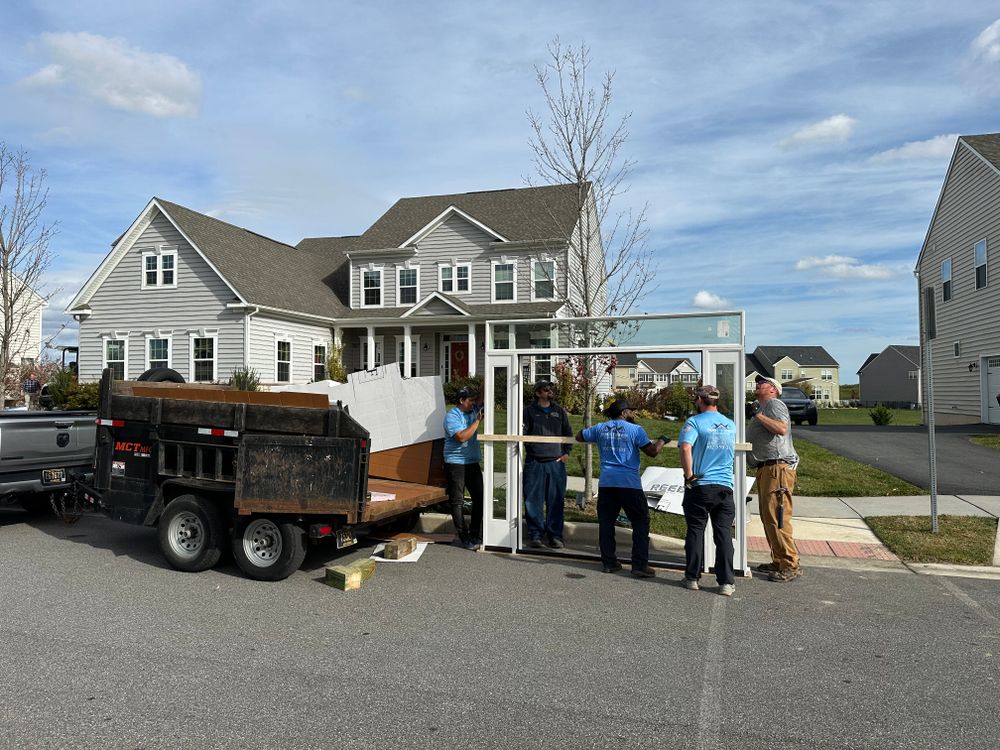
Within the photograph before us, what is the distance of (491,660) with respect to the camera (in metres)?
4.72

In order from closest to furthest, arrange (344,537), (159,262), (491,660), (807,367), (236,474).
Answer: (491,660)
(236,474)
(344,537)
(159,262)
(807,367)

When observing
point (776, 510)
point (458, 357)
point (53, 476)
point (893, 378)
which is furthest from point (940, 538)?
point (893, 378)

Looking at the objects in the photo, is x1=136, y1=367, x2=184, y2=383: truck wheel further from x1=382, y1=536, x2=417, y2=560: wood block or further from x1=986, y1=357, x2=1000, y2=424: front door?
x1=986, y1=357, x2=1000, y2=424: front door

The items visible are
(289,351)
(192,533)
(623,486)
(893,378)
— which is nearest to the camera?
(623,486)

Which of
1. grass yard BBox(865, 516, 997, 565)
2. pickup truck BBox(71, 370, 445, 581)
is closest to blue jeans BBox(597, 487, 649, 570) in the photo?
pickup truck BBox(71, 370, 445, 581)

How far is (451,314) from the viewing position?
83.6ft

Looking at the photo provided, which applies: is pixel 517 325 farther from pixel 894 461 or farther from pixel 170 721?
pixel 894 461

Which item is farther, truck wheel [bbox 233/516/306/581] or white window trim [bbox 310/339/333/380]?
white window trim [bbox 310/339/333/380]

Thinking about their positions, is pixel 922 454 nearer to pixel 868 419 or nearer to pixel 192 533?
pixel 192 533

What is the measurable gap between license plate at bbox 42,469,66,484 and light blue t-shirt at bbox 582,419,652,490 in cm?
630

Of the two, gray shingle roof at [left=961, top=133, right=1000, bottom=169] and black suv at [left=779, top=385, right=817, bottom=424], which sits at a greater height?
Result: gray shingle roof at [left=961, top=133, right=1000, bottom=169]

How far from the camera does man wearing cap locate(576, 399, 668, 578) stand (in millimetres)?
6941

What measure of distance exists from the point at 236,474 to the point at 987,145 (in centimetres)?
2528

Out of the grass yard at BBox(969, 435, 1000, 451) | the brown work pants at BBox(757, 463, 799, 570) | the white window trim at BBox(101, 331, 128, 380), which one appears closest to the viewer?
the brown work pants at BBox(757, 463, 799, 570)
